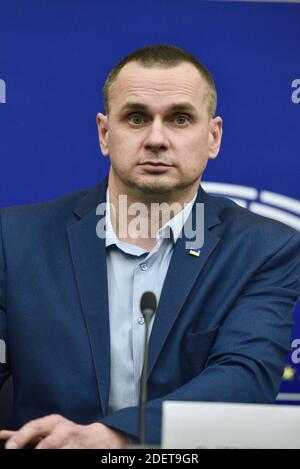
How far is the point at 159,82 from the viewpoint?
102 inches

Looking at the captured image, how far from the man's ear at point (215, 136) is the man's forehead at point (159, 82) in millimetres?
154

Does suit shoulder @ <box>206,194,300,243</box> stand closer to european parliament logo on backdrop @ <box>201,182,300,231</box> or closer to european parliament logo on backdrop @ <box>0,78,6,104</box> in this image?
european parliament logo on backdrop @ <box>201,182,300,231</box>

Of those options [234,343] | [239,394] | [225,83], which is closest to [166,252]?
[234,343]

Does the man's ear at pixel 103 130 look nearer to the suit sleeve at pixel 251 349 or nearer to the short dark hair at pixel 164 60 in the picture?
the short dark hair at pixel 164 60

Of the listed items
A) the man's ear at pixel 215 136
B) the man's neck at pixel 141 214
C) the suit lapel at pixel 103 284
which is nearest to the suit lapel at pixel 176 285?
the suit lapel at pixel 103 284

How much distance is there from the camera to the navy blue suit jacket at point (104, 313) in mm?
2422

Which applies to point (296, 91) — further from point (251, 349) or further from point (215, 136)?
point (251, 349)

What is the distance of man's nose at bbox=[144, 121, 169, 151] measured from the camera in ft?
8.21

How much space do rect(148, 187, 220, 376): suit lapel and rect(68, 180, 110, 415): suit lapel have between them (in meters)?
0.14

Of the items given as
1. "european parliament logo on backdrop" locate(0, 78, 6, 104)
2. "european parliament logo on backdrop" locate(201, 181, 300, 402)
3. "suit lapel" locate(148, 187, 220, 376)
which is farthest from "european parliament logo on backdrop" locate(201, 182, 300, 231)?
"european parliament logo on backdrop" locate(0, 78, 6, 104)

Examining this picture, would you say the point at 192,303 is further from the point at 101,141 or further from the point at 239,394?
the point at 101,141

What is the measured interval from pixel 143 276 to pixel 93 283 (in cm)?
17

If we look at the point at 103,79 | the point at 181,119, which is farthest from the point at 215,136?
the point at 103,79
